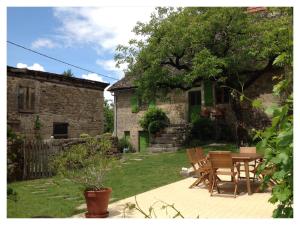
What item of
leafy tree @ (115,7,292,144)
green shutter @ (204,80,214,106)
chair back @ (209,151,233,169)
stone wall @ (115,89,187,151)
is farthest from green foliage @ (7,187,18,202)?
stone wall @ (115,89,187,151)

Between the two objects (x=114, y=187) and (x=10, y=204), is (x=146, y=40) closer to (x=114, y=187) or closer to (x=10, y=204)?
(x=114, y=187)

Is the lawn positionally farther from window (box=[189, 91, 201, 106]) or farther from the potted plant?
window (box=[189, 91, 201, 106])

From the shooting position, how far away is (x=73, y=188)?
887cm

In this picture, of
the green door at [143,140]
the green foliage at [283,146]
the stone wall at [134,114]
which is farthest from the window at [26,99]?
the green foliage at [283,146]

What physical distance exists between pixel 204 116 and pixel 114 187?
1079 cm

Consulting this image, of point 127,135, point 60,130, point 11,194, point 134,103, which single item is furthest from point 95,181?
point 127,135

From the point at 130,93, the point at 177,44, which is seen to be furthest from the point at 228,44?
the point at 130,93

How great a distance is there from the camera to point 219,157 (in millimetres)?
6945

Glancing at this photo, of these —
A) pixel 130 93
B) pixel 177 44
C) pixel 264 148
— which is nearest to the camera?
pixel 264 148

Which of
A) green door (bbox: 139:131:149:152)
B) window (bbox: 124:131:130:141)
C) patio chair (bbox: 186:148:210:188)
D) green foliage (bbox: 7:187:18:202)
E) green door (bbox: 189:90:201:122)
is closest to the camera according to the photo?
green foliage (bbox: 7:187:18:202)

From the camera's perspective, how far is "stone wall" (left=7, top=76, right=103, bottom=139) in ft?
59.6

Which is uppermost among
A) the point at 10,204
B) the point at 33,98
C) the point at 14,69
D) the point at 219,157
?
the point at 14,69

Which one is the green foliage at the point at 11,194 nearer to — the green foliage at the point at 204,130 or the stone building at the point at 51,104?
the stone building at the point at 51,104

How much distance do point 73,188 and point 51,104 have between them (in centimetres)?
1189
